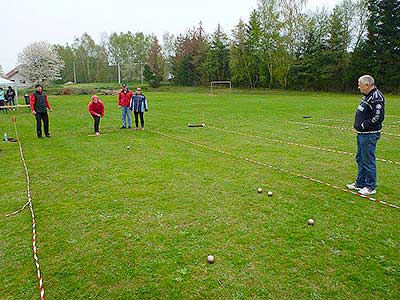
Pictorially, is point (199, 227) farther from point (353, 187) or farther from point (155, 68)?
point (155, 68)

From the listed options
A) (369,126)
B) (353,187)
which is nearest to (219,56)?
(353,187)

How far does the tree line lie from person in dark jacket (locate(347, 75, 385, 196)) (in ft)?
115

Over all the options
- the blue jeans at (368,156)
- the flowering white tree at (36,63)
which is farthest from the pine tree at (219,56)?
the blue jeans at (368,156)

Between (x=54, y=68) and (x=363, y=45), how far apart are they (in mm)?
48342

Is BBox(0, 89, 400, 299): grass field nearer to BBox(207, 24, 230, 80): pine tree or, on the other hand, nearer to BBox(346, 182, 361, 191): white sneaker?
BBox(346, 182, 361, 191): white sneaker

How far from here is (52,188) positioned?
6.31 m

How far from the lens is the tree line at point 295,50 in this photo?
35.8 m

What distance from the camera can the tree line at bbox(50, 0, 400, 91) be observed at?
35.8 m

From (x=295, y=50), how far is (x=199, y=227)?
43.0 m

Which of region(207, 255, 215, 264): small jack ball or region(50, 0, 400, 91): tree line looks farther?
region(50, 0, 400, 91): tree line

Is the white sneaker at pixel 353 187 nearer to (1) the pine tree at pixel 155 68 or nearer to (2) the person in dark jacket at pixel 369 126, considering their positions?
(2) the person in dark jacket at pixel 369 126

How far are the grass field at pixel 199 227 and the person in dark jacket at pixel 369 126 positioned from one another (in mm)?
370

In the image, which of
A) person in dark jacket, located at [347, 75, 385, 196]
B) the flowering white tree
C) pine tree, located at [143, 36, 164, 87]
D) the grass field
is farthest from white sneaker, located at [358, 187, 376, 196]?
the flowering white tree

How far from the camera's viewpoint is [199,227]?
4.48 metres
